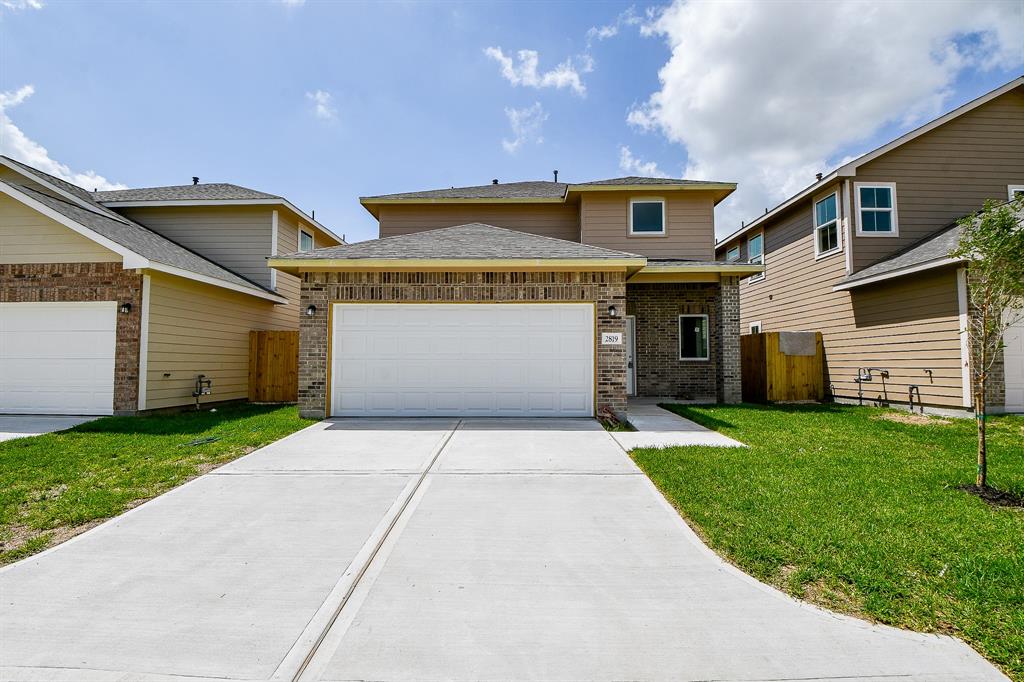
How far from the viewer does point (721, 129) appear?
1328 centimetres

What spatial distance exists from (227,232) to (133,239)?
11.6ft

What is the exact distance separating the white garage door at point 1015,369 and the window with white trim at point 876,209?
368 centimetres

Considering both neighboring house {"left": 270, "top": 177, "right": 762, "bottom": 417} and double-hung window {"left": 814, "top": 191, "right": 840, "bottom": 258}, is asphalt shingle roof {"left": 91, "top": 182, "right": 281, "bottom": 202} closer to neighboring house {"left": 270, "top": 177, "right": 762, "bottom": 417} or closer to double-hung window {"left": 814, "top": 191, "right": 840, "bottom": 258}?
neighboring house {"left": 270, "top": 177, "right": 762, "bottom": 417}

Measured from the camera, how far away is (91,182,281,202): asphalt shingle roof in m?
13.9

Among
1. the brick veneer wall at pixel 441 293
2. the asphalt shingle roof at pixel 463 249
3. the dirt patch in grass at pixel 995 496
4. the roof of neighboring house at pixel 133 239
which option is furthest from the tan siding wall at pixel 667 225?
the roof of neighboring house at pixel 133 239

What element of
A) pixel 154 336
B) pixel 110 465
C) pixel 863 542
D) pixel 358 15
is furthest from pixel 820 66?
pixel 154 336

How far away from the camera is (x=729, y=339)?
39.8 feet

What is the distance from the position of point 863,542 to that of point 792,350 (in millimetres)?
10835

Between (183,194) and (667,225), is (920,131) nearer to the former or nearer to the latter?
(667,225)

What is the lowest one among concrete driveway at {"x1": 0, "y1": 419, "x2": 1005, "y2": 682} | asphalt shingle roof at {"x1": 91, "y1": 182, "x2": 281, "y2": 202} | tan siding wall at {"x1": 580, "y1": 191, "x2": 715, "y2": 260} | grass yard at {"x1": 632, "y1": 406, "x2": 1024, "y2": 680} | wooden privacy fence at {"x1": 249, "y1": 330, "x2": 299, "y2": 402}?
concrete driveway at {"x1": 0, "y1": 419, "x2": 1005, "y2": 682}

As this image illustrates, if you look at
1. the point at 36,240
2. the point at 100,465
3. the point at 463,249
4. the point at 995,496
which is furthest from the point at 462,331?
the point at 36,240

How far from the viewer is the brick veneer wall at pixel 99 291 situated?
9.79 m

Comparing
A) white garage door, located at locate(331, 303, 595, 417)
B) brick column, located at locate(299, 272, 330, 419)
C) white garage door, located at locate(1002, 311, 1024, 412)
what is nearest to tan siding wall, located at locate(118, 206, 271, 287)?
brick column, located at locate(299, 272, 330, 419)

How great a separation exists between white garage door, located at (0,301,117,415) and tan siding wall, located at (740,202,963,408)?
17.1 meters
